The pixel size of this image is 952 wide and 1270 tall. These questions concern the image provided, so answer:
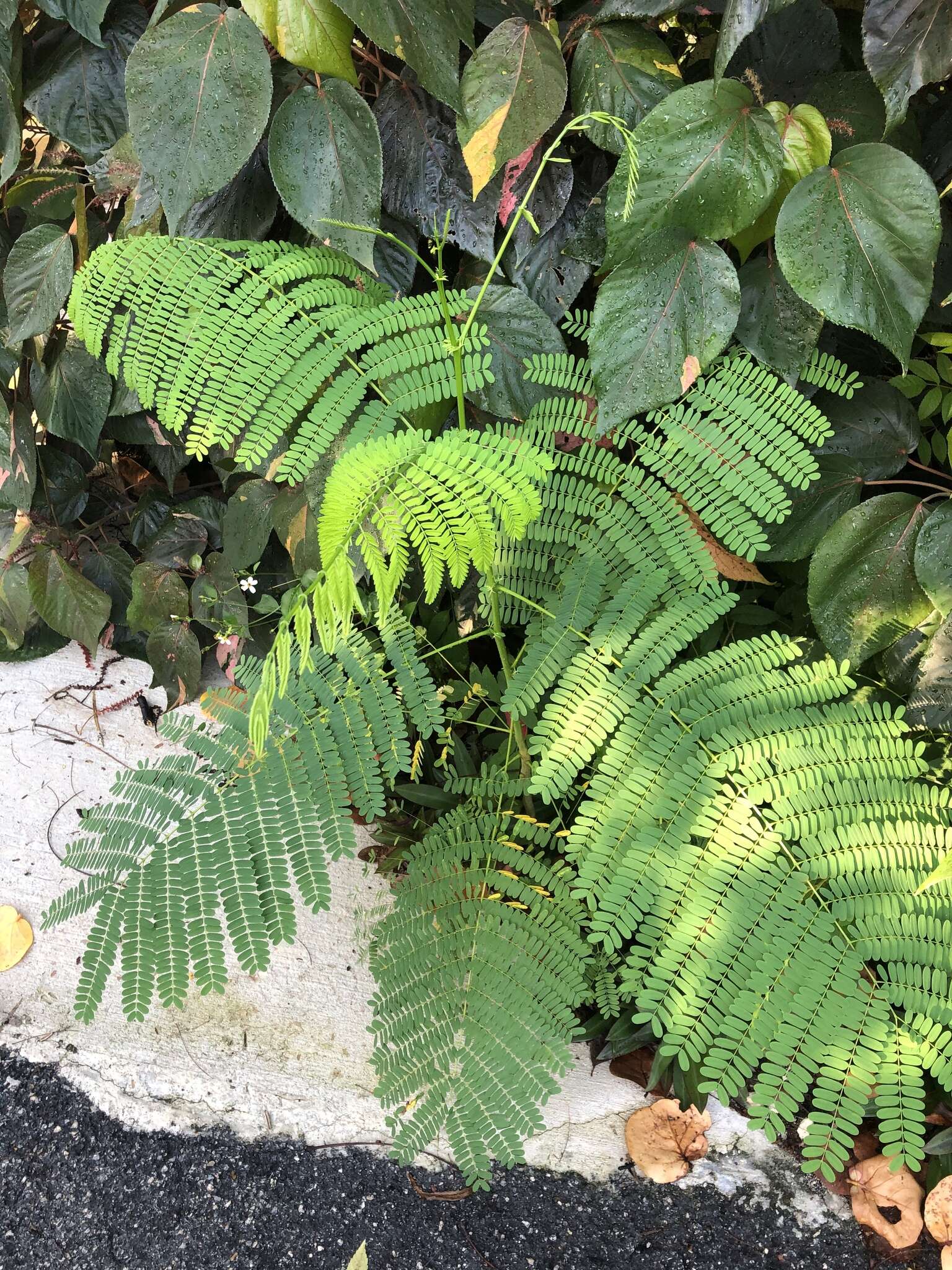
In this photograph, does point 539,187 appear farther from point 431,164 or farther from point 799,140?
point 799,140

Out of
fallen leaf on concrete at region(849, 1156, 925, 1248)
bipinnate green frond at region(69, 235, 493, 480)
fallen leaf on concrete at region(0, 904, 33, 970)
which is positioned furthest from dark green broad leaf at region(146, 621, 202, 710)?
fallen leaf on concrete at region(849, 1156, 925, 1248)

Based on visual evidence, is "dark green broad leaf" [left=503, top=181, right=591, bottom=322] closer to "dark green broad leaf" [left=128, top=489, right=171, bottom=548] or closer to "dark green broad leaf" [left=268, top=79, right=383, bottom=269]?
"dark green broad leaf" [left=268, top=79, right=383, bottom=269]

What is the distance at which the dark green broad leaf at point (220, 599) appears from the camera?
2.08 metres

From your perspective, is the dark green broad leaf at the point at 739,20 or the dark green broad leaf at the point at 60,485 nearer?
the dark green broad leaf at the point at 739,20

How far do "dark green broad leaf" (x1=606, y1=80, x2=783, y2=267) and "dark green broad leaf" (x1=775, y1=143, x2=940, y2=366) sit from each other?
0.06 m

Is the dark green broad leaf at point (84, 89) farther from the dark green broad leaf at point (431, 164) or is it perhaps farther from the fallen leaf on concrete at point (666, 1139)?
the fallen leaf on concrete at point (666, 1139)

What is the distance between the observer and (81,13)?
1476 mm

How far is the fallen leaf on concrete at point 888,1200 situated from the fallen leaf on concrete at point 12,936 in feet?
6.05

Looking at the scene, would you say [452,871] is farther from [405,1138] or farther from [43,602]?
[43,602]

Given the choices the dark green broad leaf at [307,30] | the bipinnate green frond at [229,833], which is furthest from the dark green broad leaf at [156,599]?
the dark green broad leaf at [307,30]

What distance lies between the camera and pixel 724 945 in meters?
1.13

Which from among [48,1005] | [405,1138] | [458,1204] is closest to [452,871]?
[405,1138]

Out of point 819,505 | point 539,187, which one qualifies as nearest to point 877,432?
point 819,505

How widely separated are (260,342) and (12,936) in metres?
1.59
